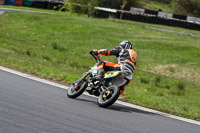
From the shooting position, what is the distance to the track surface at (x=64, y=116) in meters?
5.67

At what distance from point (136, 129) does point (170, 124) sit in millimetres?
1244

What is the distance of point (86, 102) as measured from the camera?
27.7ft

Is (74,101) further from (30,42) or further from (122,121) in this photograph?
(30,42)

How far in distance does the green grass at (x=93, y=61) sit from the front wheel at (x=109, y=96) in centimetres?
165

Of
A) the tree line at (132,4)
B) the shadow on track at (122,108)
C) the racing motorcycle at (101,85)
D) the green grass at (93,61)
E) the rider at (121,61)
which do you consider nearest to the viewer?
the racing motorcycle at (101,85)

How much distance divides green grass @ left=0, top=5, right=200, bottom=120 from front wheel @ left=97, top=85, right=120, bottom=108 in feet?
5.42

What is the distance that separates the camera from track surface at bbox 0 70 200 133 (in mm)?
5668

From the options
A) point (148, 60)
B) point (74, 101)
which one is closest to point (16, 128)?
point (74, 101)

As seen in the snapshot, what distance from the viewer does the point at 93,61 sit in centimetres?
1798

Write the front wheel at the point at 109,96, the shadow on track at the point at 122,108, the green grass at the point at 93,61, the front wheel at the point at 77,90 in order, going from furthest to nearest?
the green grass at the point at 93,61
the front wheel at the point at 77,90
the shadow on track at the point at 122,108
the front wheel at the point at 109,96

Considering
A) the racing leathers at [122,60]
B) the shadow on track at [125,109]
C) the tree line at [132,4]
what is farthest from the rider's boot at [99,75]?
the tree line at [132,4]

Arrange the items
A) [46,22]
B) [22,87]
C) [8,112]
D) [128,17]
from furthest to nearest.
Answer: [128,17], [46,22], [22,87], [8,112]

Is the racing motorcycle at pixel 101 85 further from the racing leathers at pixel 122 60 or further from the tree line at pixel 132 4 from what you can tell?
the tree line at pixel 132 4

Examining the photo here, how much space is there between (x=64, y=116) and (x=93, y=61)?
11578mm
